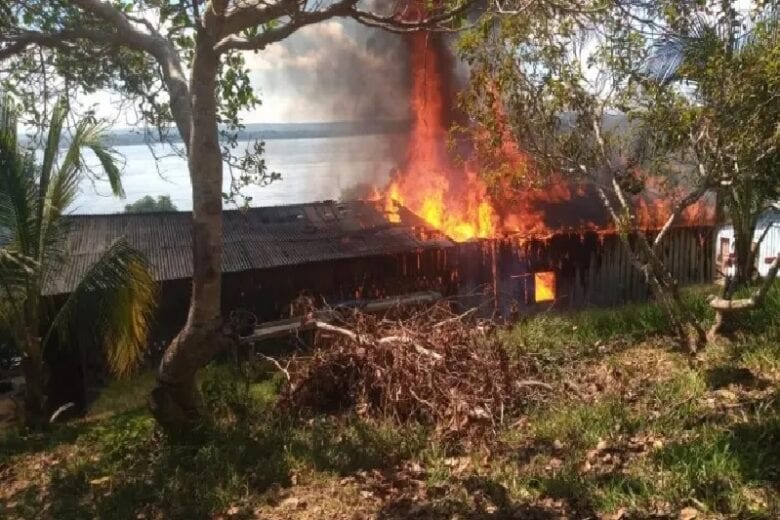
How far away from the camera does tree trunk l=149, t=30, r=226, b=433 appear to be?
5965 millimetres

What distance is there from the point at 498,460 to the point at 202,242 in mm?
3845

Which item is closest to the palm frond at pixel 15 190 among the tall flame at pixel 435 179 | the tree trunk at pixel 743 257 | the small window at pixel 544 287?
the tree trunk at pixel 743 257

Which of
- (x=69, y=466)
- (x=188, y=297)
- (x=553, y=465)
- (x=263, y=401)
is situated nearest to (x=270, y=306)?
(x=188, y=297)

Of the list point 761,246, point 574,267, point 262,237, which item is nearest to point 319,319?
point 262,237

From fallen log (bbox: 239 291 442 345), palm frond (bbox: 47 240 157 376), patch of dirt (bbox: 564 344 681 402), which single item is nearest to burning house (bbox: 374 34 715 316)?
fallen log (bbox: 239 291 442 345)

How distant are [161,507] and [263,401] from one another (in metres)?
3.02

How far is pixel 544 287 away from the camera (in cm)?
1973

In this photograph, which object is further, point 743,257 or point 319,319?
point 743,257

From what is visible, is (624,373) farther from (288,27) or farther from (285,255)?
(285,255)

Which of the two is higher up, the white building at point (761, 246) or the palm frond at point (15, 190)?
the palm frond at point (15, 190)

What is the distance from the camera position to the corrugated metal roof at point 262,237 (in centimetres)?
1403

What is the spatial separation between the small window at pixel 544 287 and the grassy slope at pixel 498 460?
36.0ft

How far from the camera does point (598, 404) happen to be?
6531 mm

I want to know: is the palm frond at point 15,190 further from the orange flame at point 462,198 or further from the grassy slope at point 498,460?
the orange flame at point 462,198
